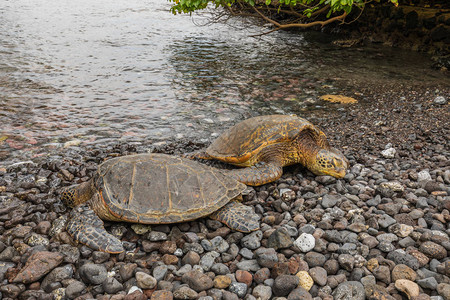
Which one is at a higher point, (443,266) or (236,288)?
(443,266)

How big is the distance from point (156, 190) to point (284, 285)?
71.0 inches

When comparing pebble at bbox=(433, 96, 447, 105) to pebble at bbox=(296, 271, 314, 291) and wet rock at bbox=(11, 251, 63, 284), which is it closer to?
pebble at bbox=(296, 271, 314, 291)

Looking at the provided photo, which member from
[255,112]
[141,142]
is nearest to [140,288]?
[141,142]

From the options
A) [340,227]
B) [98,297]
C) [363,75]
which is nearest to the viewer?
[98,297]

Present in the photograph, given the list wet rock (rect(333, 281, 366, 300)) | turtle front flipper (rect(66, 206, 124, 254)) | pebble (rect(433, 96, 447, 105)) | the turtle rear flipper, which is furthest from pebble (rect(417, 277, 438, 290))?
pebble (rect(433, 96, 447, 105))

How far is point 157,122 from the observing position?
7.62 m

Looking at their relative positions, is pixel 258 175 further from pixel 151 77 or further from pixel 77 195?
pixel 151 77

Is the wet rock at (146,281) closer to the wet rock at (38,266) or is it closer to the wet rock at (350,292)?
the wet rock at (38,266)

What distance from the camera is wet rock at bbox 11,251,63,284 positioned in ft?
9.53

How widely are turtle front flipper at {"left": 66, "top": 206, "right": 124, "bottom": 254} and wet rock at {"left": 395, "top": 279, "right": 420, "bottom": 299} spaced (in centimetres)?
262

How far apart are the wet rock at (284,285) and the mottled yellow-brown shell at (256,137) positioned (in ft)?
8.31

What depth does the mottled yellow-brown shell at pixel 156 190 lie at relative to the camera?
145 inches

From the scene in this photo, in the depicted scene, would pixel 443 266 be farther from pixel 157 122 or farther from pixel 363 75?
pixel 363 75

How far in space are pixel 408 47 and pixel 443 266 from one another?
52.7 ft
